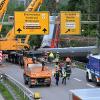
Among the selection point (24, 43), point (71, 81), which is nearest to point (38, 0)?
point (24, 43)

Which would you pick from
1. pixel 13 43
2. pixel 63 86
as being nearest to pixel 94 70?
pixel 63 86

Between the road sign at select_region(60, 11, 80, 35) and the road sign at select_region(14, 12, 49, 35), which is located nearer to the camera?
the road sign at select_region(14, 12, 49, 35)

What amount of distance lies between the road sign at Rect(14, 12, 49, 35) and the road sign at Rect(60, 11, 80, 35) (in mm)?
1486

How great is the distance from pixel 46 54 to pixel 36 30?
11.9 metres

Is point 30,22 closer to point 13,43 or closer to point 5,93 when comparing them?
point 5,93

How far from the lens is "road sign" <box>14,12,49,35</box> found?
4181 centimetres

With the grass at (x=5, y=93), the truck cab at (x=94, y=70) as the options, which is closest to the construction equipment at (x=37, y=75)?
the grass at (x=5, y=93)

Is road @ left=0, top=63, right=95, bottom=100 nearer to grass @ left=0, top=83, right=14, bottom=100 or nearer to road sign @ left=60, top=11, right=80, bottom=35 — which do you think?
grass @ left=0, top=83, right=14, bottom=100

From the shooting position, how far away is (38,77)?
35156mm

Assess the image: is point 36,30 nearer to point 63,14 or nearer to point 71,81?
point 63,14

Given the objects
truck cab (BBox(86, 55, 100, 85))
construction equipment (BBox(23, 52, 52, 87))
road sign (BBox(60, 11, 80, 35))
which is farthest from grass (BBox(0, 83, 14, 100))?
road sign (BBox(60, 11, 80, 35))

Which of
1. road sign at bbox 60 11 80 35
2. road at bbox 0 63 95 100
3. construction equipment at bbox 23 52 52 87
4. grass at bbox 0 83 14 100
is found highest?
road sign at bbox 60 11 80 35

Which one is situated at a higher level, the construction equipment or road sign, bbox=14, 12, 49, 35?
road sign, bbox=14, 12, 49, 35

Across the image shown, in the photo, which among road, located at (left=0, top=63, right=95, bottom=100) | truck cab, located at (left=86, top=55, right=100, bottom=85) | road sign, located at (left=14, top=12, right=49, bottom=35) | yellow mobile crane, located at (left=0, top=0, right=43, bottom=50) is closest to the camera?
road, located at (left=0, top=63, right=95, bottom=100)
